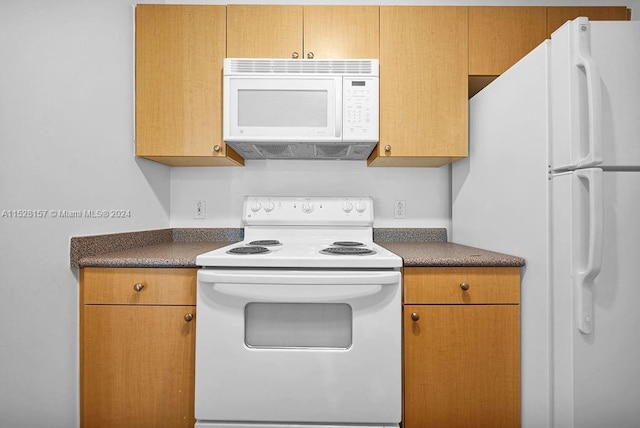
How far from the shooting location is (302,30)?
Answer: 1.70 metres

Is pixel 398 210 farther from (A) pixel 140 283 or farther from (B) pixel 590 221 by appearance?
(A) pixel 140 283

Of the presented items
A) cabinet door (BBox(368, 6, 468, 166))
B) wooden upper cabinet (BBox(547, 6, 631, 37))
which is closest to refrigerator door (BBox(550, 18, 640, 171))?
cabinet door (BBox(368, 6, 468, 166))

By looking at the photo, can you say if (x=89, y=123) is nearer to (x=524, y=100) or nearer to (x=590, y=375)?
(x=524, y=100)

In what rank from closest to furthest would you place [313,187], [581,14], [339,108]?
[339,108] → [581,14] → [313,187]

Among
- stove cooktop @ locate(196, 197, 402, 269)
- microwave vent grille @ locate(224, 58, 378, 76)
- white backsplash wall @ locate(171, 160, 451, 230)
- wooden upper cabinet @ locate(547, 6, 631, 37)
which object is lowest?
stove cooktop @ locate(196, 197, 402, 269)

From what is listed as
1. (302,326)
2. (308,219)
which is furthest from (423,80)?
(302,326)

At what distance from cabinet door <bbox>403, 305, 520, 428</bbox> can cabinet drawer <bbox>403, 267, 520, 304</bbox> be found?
33 mm

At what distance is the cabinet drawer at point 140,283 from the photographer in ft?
4.49

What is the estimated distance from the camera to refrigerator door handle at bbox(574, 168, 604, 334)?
1.05 m

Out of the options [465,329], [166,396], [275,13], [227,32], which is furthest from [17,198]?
[465,329]

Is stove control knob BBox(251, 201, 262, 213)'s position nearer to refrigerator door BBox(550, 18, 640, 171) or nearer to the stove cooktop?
the stove cooktop

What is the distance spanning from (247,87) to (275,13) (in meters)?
0.43

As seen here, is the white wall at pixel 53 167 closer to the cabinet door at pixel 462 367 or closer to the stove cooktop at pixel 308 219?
the stove cooktop at pixel 308 219

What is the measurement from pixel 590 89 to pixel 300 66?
1.17m
